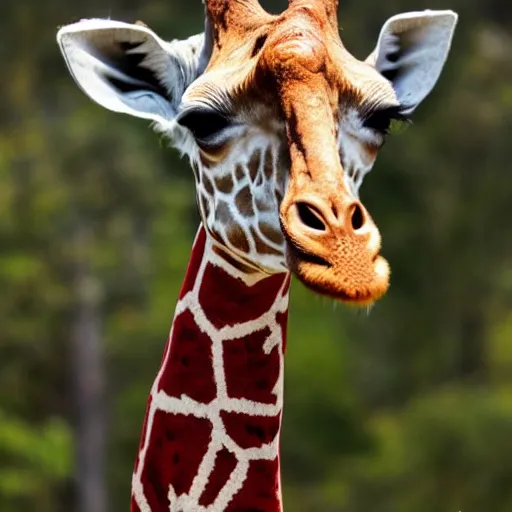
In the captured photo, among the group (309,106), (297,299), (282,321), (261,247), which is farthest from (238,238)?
(297,299)

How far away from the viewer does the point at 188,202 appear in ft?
71.0

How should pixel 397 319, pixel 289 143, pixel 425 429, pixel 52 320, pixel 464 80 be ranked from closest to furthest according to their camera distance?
pixel 289 143
pixel 52 320
pixel 425 429
pixel 464 80
pixel 397 319

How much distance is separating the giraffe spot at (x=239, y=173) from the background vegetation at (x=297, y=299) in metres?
12.3

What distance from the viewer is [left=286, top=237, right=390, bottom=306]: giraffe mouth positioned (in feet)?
12.6

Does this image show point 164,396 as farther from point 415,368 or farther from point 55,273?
point 415,368

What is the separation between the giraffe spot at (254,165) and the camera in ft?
14.2

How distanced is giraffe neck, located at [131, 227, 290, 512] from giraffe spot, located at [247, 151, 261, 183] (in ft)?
1.00

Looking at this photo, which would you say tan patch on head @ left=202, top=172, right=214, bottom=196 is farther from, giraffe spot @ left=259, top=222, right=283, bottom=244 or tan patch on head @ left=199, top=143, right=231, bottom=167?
giraffe spot @ left=259, top=222, right=283, bottom=244

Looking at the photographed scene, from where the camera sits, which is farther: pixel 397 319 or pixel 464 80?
pixel 397 319

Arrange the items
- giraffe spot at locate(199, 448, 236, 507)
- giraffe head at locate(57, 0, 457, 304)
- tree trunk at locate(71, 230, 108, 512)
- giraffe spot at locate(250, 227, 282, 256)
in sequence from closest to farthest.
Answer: giraffe head at locate(57, 0, 457, 304)
giraffe spot at locate(250, 227, 282, 256)
giraffe spot at locate(199, 448, 236, 507)
tree trunk at locate(71, 230, 108, 512)

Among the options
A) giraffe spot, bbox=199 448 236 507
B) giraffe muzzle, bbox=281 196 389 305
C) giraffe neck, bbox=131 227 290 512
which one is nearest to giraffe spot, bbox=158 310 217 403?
giraffe neck, bbox=131 227 290 512

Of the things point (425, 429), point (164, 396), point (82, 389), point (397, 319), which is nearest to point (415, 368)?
point (397, 319)

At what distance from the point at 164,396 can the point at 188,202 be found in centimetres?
1714

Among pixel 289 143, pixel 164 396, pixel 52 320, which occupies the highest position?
pixel 289 143
